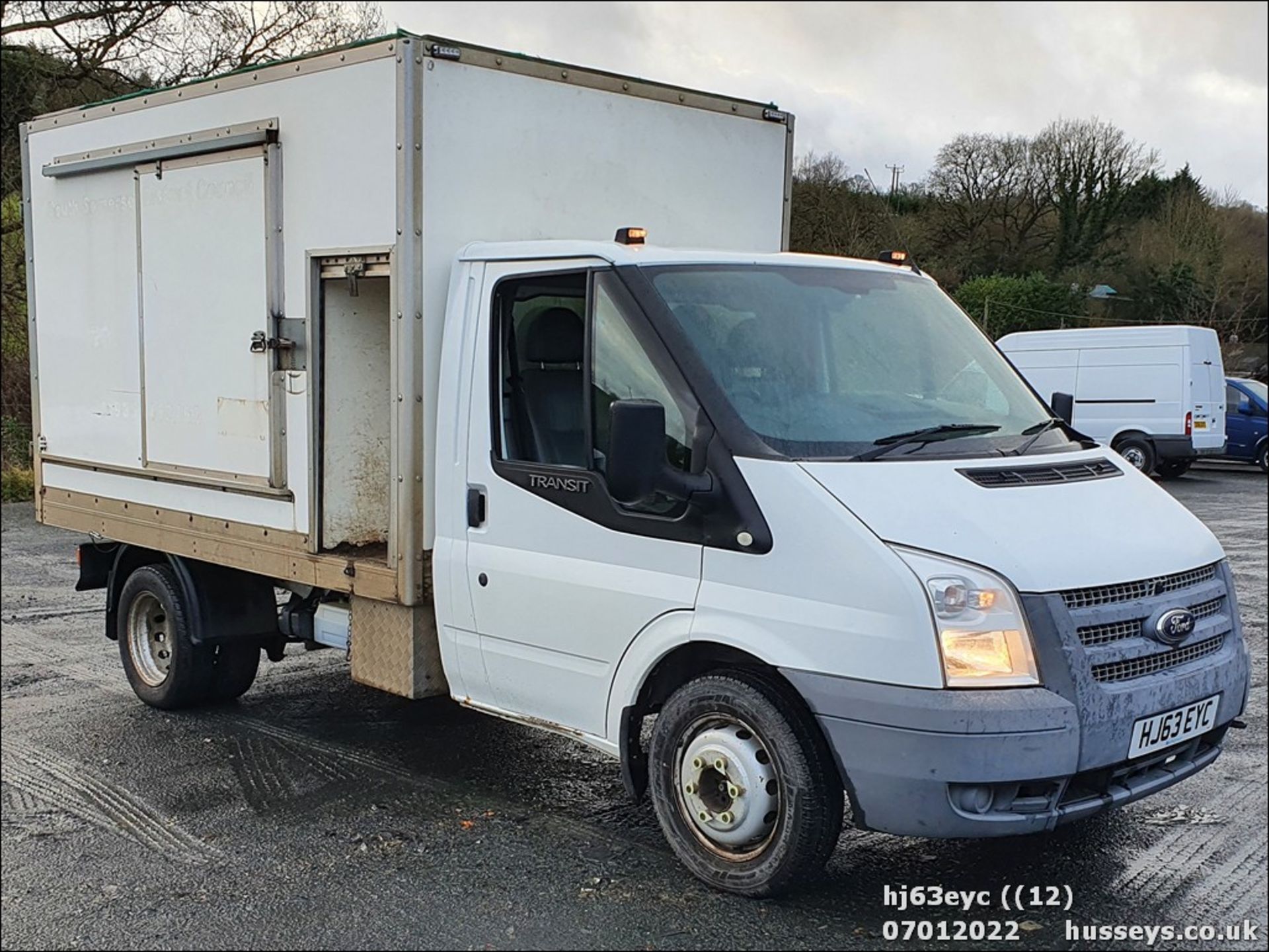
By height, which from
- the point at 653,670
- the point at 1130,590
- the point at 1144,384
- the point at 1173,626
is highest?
the point at 1144,384

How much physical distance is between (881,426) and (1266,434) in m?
20.1

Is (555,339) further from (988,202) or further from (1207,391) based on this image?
(1207,391)

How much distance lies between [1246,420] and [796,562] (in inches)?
820

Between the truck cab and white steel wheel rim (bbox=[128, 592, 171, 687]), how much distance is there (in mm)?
2517

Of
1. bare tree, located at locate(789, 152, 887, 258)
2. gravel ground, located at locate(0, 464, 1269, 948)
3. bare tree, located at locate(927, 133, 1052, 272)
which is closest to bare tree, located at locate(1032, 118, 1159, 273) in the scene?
bare tree, located at locate(927, 133, 1052, 272)

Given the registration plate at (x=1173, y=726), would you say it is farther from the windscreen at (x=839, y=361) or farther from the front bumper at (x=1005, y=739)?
the windscreen at (x=839, y=361)

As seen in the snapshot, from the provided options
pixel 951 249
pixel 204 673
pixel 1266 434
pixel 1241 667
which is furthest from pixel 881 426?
pixel 1266 434

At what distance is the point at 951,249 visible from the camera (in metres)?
16.4

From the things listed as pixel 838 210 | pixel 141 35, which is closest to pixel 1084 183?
pixel 838 210

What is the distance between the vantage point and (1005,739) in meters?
3.77

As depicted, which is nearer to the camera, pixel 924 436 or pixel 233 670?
pixel 924 436

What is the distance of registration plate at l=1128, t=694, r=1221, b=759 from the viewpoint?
398 cm

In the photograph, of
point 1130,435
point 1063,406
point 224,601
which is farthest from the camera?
point 1130,435

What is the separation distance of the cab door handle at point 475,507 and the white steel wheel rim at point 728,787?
4.01 ft
